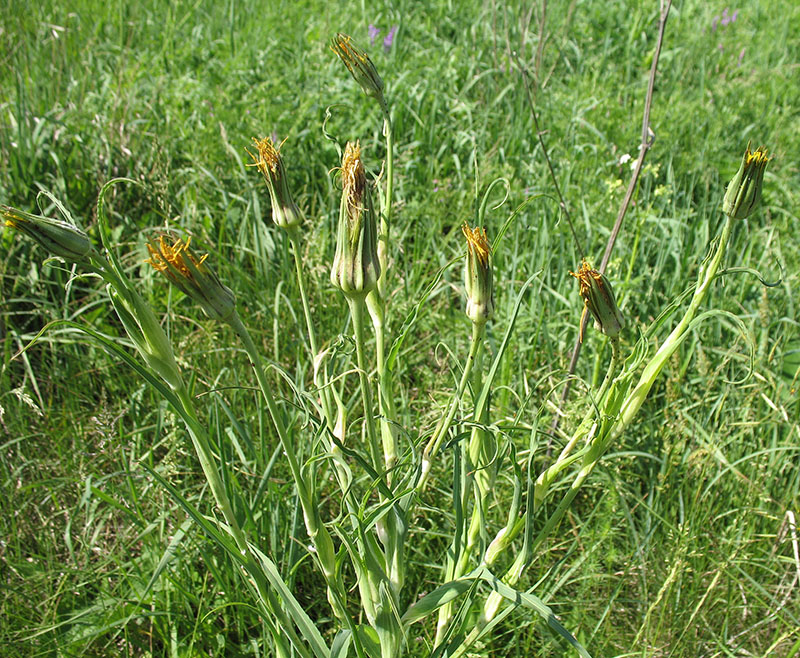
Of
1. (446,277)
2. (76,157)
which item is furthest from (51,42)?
(446,277)

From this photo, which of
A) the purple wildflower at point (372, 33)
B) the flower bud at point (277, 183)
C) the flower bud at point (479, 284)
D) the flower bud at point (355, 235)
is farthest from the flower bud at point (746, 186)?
the purple wildflower at point (372, 33)

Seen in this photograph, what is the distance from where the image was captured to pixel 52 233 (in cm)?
81

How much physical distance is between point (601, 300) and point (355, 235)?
40cm

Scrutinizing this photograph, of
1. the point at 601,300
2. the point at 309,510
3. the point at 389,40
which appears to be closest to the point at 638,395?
the point at 601,300

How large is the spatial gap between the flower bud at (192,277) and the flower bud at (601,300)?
528 mm

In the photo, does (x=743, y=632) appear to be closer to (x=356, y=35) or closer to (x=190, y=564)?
(x=190, y=564)

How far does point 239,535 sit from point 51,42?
3.59m

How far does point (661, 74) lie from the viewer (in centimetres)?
368

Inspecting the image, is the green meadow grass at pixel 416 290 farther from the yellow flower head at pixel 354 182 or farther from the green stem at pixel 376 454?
the yellow flower head at pixel 354 182

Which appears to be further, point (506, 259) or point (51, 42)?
point (51, 42)

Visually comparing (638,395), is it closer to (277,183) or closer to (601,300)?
(601,300)

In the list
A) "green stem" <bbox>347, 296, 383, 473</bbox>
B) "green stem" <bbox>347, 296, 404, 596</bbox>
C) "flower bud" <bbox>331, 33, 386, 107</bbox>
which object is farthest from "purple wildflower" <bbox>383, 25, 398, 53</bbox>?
"green stem" <bbox>347, 296, 383, 473</bbox>

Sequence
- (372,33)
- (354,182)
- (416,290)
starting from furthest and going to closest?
(372,33) < (416,290) < (354,182)

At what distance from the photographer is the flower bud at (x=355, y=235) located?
38.1 inches
